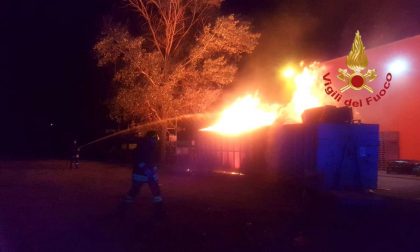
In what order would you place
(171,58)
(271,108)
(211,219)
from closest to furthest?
1. (211,219)
2. (271,108)
3. (171,58)

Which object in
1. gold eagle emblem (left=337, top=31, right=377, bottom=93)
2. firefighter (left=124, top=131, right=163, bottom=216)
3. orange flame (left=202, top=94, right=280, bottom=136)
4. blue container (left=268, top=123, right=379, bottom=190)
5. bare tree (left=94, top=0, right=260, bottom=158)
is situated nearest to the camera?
firefighter (left=124, top=131, right=163, bottom=216)

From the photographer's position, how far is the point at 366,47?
21719mm

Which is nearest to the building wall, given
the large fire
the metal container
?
the large fire

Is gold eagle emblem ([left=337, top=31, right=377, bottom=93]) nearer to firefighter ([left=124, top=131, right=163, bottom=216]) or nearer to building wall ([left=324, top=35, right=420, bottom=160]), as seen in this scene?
building wall ([left=324, top=35, right=420, bottom=160])

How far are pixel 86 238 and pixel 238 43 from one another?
59.6ft

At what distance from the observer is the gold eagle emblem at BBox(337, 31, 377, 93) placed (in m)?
21.2

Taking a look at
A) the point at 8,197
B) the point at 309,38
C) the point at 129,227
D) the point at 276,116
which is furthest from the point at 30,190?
the point at 309,38

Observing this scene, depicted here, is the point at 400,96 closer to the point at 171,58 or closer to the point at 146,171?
the point at 171,58

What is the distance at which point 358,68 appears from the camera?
70.7 ft

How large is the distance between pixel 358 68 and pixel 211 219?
48.2 ft

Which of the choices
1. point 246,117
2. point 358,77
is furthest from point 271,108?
point 358,77

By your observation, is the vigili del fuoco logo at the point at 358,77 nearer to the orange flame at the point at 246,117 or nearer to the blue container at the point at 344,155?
the orange flame at the point at 246,117

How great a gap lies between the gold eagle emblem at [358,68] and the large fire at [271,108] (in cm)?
150

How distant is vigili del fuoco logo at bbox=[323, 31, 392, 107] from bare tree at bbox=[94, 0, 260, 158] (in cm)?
527
